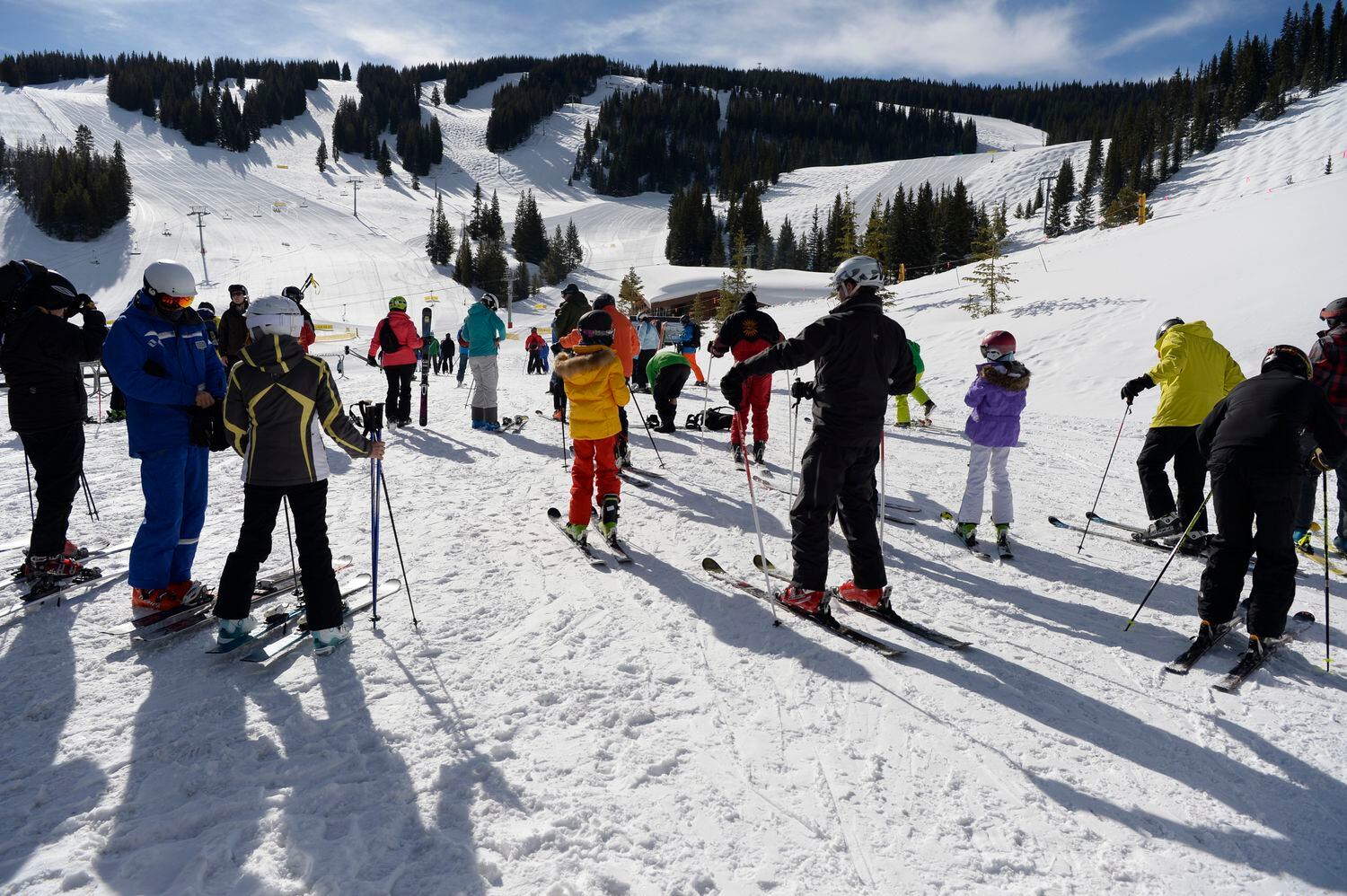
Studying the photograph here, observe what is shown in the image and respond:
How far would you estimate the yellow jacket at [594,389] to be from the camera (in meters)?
5.23

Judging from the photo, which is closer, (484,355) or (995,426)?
(995,426)

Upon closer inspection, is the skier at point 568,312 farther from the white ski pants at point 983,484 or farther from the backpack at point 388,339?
the white ski pants at point 983,484

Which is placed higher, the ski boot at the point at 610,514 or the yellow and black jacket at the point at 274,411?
the yellow and black jacket at the point at 274,411

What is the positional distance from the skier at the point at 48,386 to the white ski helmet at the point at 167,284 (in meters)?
0.70

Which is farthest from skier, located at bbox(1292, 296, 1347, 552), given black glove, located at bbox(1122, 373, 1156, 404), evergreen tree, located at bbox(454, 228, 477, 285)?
evergreen tree, located at bbox(454, 228, 477, 285)

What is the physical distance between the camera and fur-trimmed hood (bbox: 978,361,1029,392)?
17.6 ft

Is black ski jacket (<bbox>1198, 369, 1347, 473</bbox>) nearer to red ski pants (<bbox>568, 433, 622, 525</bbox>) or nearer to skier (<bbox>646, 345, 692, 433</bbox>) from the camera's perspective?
red ski pants (<bbox>568, 433, 622, 525</bbox>)

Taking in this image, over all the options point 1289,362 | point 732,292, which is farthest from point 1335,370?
point 732,292

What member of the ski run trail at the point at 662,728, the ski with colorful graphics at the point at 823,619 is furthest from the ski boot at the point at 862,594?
the ski with colorful graphics at the point at 823,619

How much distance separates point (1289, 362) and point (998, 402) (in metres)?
1.82

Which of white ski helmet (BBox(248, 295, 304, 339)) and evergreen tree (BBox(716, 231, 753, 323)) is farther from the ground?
evergreen tree (BBox(716, 231, 753, 323))

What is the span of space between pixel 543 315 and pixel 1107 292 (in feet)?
165

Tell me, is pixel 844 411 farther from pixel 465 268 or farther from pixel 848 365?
pixel 465 268

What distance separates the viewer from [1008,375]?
5402 mm
